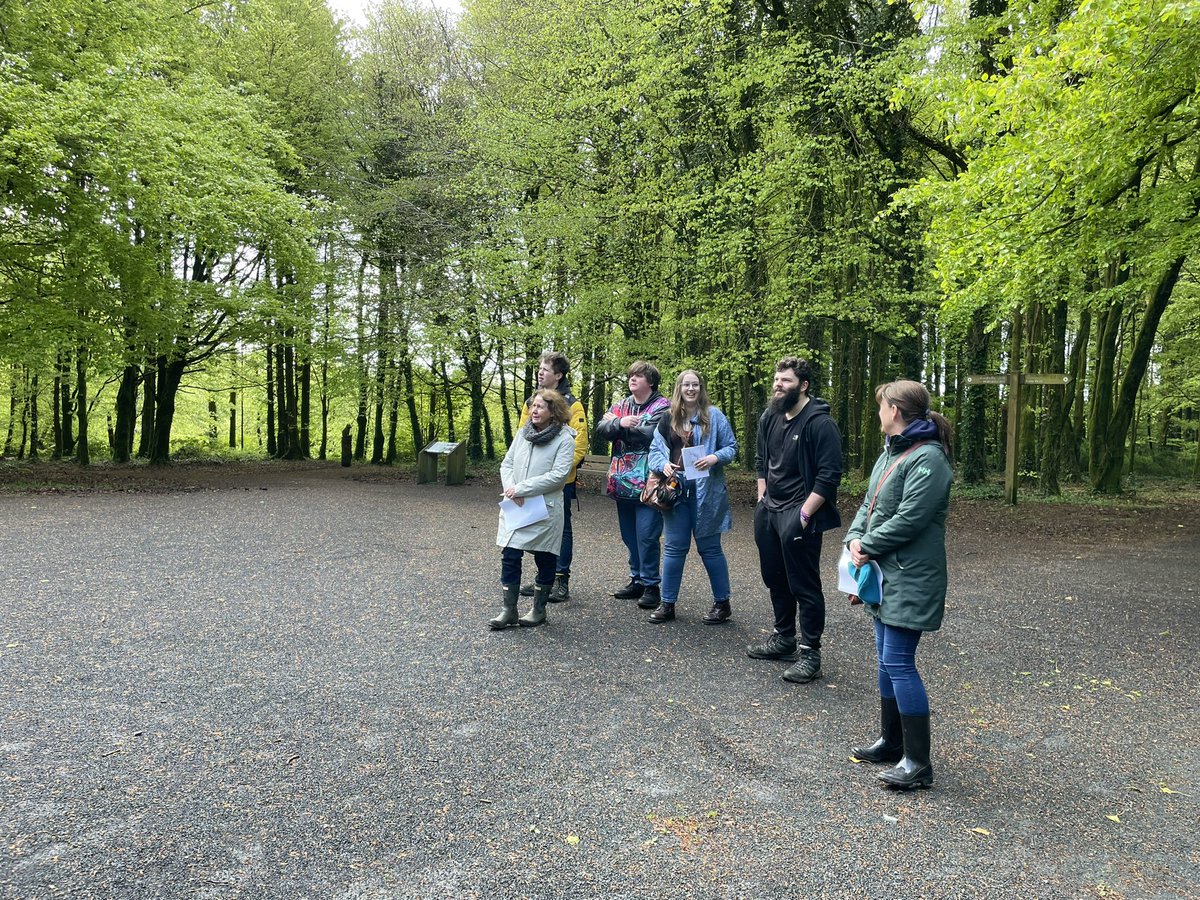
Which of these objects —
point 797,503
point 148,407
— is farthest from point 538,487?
point 148,407

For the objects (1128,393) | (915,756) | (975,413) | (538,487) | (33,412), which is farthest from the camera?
(33,412)

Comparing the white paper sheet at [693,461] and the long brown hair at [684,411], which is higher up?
the long brown hair at [684,411]

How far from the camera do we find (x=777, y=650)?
189 inches

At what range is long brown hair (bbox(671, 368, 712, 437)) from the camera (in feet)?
17.6

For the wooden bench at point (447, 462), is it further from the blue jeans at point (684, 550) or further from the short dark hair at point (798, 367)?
the short dark hair at point (798, 367)

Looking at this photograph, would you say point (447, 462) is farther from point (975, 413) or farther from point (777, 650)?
point (777, 650)

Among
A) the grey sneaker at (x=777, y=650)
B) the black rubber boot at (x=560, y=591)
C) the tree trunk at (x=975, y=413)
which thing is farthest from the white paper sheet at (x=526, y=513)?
the tree trunk at (x=975, y=413)

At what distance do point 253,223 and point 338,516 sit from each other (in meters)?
7.10

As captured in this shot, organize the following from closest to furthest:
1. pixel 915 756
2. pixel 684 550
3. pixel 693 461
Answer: pixel 915 756
pixel 693 461
pixel 684 550

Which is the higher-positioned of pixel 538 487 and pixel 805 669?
pixel 538 487

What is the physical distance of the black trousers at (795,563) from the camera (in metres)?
4.46

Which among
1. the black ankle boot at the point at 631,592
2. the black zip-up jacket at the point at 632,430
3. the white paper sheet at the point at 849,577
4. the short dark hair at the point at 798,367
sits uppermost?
the short dark hair at the point at 798,367

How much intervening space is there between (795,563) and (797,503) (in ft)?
1.25

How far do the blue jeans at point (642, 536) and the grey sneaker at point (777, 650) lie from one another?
1.36 m
